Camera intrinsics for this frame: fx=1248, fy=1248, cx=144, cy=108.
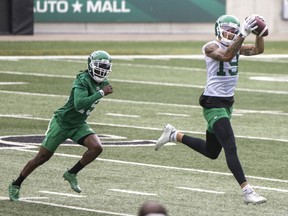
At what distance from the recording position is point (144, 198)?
12.6m

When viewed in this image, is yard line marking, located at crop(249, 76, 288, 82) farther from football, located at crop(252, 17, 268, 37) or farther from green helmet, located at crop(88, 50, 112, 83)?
green helmet, located at crop(88, 50, 112, 83)

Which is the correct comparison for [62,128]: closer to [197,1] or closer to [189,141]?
[189,141]

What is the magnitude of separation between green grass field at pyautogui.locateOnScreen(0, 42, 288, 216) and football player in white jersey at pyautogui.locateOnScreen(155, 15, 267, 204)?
57cm

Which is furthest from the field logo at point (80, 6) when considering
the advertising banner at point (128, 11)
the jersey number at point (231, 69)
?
the jersey number at point (231, 69)

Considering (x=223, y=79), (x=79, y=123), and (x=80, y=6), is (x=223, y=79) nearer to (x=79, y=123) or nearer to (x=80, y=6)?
(x=79, y=123)

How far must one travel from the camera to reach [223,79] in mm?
12672

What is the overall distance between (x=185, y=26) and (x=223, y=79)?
30.7m

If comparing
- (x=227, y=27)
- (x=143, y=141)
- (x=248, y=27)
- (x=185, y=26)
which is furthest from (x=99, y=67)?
(x=185, y=26)

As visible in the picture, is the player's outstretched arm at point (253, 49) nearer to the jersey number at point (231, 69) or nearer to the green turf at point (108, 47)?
the jersey number at point (231, 69)

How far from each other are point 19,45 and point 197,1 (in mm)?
9966

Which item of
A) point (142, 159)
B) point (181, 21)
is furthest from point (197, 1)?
point (142, 159)

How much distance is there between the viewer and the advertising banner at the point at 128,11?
40531 mm

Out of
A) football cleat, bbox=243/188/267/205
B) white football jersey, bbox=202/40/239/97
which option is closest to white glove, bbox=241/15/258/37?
white football jersey, bbox=202/40/239/97

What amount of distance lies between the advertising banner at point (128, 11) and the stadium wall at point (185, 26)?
209 millimetres
